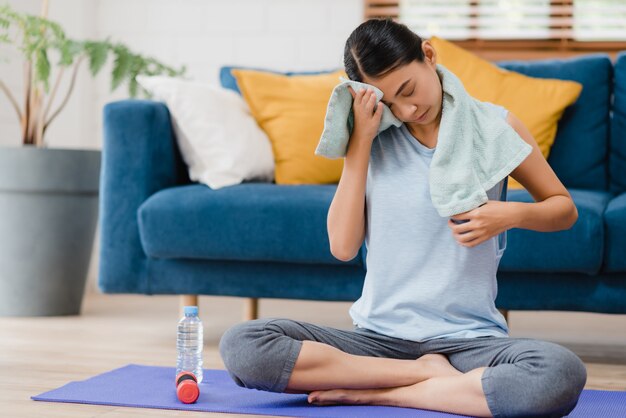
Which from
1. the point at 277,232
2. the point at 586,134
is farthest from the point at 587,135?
the point at 277,232

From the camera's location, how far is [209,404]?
157cm

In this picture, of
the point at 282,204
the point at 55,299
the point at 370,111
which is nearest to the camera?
the point at 370,111

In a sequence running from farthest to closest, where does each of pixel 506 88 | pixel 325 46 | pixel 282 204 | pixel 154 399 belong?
pixel 325 46 → pixel 506 88 → pixel 282 204 → pixel 154 399

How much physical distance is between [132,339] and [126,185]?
43 cm

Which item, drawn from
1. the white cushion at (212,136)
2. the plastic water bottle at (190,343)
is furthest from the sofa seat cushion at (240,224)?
the plastic water bottle at (190,343)

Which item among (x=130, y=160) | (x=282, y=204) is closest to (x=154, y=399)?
(x=282, y=204)

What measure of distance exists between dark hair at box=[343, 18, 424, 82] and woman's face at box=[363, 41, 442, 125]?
1 cm

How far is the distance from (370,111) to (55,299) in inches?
69.2

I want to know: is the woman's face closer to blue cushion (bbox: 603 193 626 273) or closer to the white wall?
blue cushion (bbox: 603 193 626 273)

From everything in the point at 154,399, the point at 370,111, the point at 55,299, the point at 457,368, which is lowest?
the point at 55,299

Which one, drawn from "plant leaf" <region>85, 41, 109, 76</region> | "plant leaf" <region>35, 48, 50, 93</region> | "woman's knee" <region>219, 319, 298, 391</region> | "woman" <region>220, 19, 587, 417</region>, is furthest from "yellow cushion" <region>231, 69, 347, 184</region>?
"woman's knee" <region>219, 319, 298, 391</region>

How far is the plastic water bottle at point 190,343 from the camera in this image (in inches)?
74.9

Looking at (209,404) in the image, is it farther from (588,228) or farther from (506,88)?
(506,88)

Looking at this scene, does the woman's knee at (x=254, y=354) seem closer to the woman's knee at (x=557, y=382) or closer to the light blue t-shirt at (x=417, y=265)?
the light blue t-shirt at (x=417, y=265)
